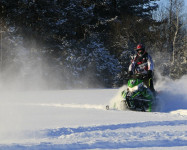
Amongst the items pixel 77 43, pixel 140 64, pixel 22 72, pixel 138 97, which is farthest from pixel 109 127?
pixel 77 43

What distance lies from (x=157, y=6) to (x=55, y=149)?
33.7 m

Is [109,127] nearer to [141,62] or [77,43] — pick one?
[141,62]

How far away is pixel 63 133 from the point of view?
562 centimetres

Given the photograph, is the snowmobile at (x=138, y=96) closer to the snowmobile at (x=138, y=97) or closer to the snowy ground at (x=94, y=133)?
the snowmobile at (x=138, y=97)

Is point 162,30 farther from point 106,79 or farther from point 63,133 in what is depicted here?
point 63,133

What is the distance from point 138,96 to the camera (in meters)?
9.20

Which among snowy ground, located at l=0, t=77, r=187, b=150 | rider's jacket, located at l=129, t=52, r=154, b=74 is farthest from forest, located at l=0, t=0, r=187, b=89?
snowy ground, located at l=0, t=77, r=187, b=150

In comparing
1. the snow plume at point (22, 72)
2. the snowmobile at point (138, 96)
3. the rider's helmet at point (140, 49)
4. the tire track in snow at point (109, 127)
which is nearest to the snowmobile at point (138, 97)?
the snowmobile at point (138, 96)

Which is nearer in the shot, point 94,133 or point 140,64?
point 94,133

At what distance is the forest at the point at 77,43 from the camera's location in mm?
24328

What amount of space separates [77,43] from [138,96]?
20154mm

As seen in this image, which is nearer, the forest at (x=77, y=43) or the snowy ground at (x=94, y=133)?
the snowy ground at (x=94, y=133)

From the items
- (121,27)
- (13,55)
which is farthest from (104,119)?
(121,27)

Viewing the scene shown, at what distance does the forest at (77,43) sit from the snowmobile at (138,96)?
49.5 feet
